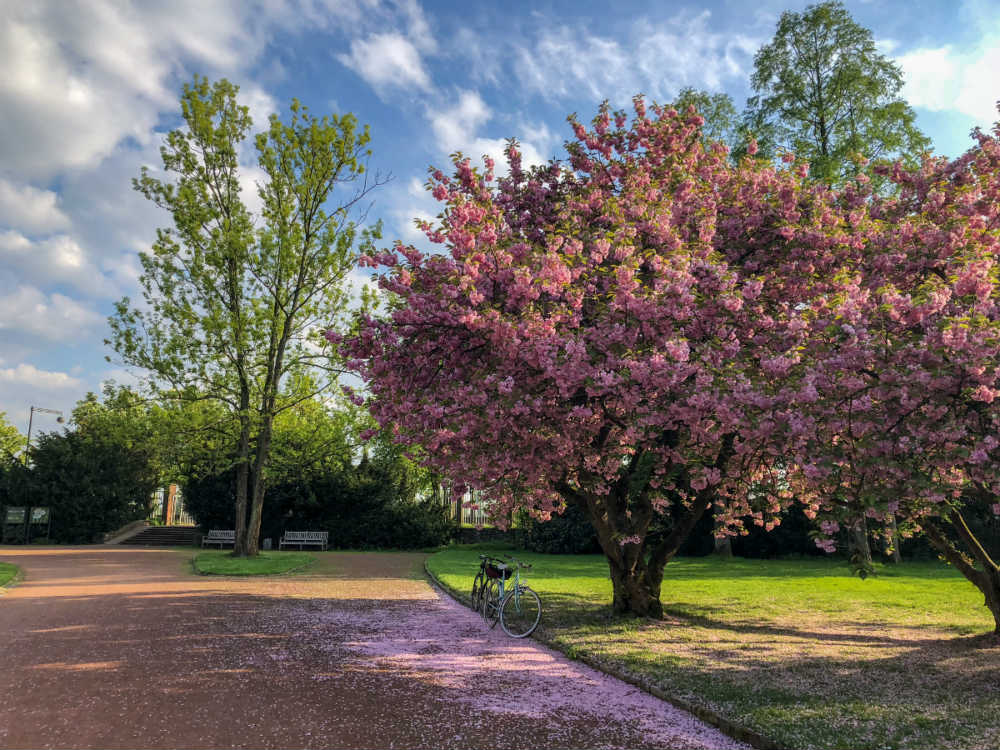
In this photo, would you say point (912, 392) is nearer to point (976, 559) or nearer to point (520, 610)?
point (976, 559)

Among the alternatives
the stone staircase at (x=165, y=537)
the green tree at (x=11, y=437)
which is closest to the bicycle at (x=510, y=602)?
the stone staircase at (x=165, y=537)

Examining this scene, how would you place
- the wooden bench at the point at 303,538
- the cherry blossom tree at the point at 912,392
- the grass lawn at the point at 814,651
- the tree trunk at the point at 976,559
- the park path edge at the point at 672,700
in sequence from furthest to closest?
the wooden bench at the point at 303,538 → the tree trunk at the point at 976,559 → the cherry blossom tree at the point at 912,392 → the grass lawn at the point at 814,651 → the park path edge at the point at 672,700

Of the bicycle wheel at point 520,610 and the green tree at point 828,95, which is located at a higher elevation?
the green tree at point 828,95

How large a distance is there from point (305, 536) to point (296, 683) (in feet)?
79.3

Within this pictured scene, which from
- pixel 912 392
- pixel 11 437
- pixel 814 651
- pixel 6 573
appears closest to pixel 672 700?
pixel 814 651

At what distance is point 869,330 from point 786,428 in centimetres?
140

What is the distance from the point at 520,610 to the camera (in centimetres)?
1052

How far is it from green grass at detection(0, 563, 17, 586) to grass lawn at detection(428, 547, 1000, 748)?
401 inches

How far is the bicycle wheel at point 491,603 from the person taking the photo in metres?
10.9

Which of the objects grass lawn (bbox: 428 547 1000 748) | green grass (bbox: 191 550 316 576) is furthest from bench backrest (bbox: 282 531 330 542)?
grass lawn (bbox: 428 547 1000 748)

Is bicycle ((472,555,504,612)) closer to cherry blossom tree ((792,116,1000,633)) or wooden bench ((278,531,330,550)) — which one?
cherry blossom tree ((792,116,1000,633))

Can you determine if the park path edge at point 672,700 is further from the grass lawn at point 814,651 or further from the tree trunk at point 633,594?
the tree trunk at point 633,594

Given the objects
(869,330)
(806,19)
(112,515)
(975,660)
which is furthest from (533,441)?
(112,515)

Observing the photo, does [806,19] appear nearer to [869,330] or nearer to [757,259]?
[757,259]
